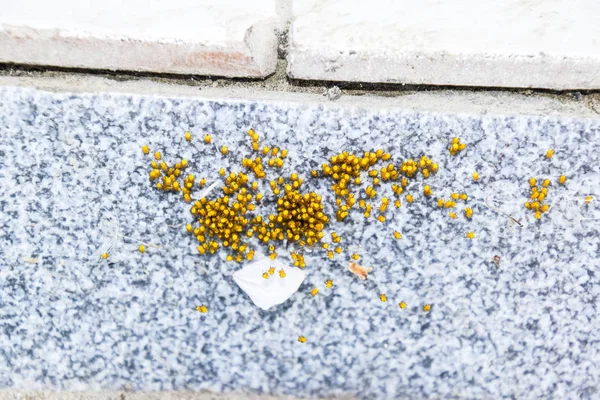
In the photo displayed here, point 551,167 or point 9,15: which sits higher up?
point 9,15

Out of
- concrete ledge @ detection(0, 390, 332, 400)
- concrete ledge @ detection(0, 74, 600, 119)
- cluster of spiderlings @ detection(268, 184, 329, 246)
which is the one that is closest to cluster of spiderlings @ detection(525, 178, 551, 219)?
concrete ledge @ detection(0, 74, 600, 119)

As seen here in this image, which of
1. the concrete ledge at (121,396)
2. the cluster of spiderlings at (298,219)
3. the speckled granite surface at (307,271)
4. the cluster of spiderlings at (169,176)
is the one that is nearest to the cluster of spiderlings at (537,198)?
the speckled granite surface at (307,271)

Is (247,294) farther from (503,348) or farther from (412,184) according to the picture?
(503,348)

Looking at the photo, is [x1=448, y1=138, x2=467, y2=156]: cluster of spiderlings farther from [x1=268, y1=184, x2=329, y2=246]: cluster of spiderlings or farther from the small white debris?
the small white debris

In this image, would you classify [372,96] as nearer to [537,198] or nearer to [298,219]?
[298,219]

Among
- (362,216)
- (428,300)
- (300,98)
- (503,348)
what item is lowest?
(503,348)

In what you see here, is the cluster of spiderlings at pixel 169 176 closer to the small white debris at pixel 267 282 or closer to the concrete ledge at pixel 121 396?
the small white debris at pixel 267 282

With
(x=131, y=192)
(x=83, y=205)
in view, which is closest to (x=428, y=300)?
(x=131, y=192)
